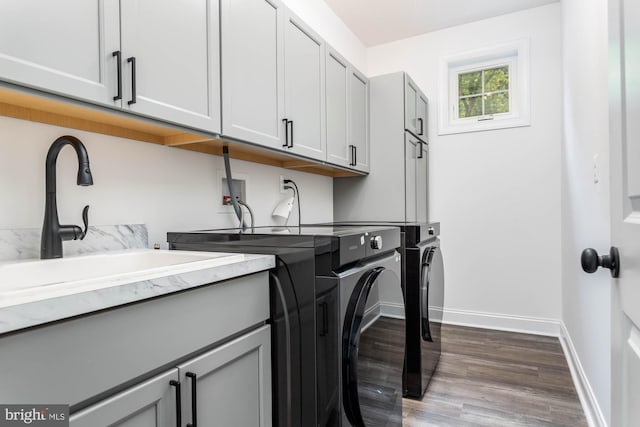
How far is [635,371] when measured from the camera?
26.2 inches

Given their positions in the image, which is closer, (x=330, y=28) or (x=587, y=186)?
(x=587, y=186)

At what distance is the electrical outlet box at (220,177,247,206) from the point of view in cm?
191

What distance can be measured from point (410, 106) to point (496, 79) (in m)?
1.03

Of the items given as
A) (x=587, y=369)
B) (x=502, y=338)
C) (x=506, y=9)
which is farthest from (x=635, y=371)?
(x=506, y=9)

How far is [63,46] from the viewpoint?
0.95m

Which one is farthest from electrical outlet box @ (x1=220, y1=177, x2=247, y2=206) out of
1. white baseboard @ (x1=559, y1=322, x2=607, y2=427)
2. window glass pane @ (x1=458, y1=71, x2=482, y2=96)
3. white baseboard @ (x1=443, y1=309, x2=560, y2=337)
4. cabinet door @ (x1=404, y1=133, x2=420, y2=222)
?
window glass pane @ (x1=458, y1=71, x2=482, y2=96)

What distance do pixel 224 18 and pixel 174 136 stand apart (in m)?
0.53

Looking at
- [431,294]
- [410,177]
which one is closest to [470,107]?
[410,177]

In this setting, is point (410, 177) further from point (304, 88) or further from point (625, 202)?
point (625, 202)

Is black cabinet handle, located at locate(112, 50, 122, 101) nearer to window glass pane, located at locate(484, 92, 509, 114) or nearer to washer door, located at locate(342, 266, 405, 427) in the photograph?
washer door, located at locate(342, 266, 405, 427)

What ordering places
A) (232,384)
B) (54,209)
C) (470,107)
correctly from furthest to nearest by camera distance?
(470,107) → (54,209) → (232,384)

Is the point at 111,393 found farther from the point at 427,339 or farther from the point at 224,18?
the point at 427,339

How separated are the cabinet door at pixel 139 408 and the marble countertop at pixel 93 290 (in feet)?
0.64

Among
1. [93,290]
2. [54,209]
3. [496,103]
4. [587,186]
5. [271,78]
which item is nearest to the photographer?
[93,290]
